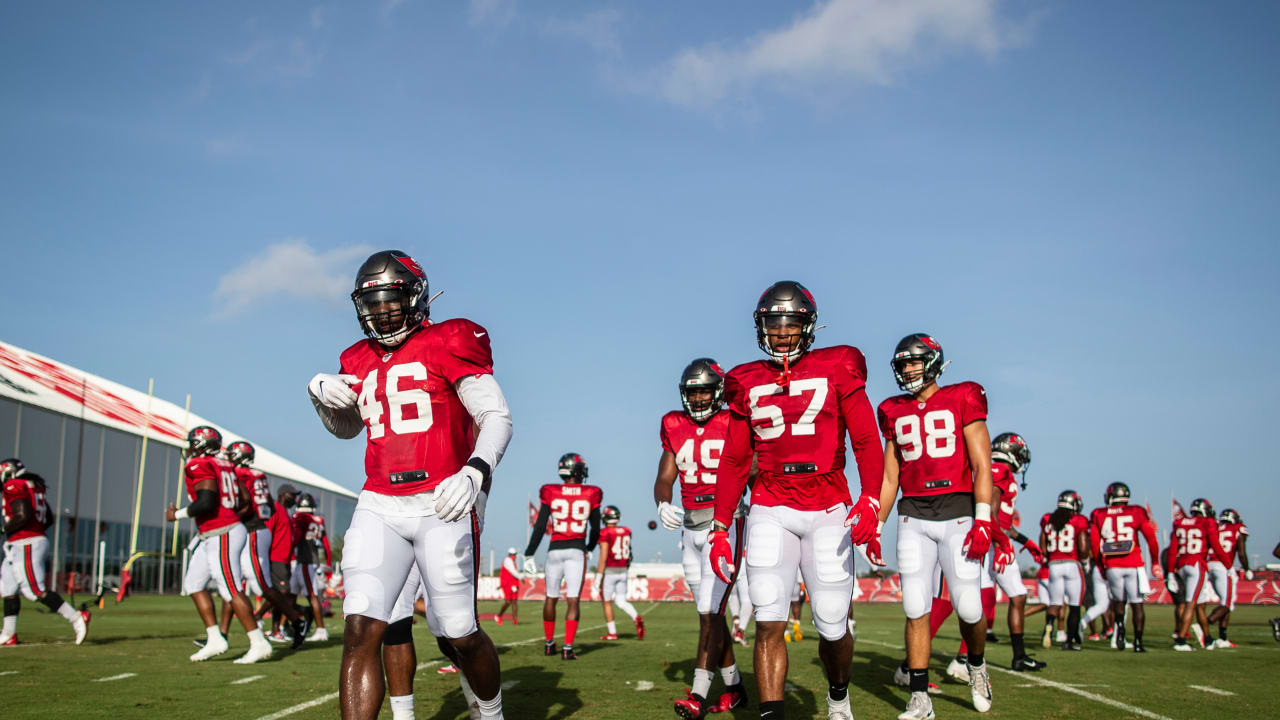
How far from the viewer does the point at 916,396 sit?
762 centimetres

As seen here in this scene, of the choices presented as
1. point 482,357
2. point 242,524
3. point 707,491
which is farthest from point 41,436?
point 482,357

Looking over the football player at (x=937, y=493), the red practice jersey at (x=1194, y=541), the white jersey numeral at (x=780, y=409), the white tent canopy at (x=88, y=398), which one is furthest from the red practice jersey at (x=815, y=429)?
the white tent canopy at (x=88, y=398)

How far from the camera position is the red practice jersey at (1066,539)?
50.0 ft

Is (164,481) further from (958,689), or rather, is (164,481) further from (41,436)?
(958,689)

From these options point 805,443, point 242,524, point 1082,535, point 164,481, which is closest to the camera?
point 805,443

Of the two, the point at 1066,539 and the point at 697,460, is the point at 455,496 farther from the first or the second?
the point at 1066,539

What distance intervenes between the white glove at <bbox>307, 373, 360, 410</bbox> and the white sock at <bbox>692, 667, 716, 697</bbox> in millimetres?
3422

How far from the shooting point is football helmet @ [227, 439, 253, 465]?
13078 millimetres

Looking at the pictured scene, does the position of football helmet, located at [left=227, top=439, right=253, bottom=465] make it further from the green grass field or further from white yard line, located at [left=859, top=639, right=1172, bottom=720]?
white yard line, located at [left=859, top=639, right=1172, bottom=720]

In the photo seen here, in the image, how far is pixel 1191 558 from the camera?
50.9ft

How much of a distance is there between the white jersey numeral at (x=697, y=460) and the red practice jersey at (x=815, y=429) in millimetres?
2305

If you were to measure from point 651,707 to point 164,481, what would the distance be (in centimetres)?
3548

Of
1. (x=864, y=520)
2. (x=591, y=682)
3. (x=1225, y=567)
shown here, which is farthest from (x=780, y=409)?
(x=1225, y=567)

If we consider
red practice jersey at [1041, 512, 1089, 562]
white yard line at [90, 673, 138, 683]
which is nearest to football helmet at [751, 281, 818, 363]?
white yard line at [90, 673, 138, 683]
